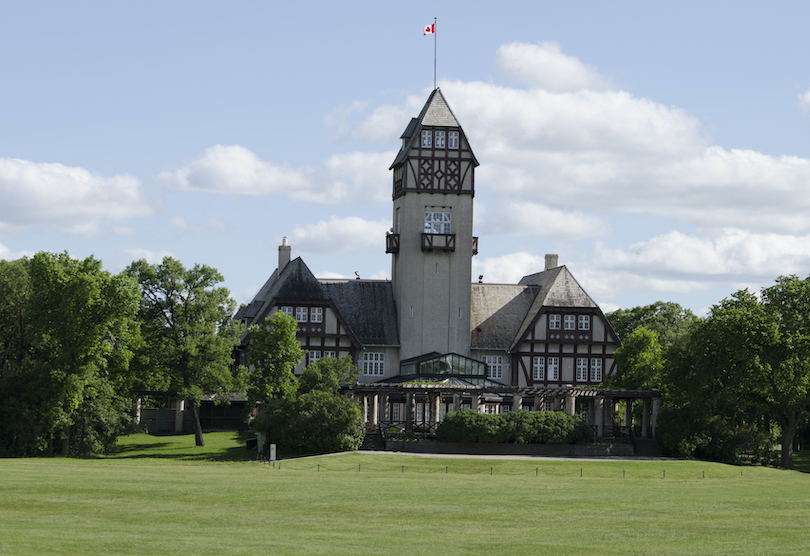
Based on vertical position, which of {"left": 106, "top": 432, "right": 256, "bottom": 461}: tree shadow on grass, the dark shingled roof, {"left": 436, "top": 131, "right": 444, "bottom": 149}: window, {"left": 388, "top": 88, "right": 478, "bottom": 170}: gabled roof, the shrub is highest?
{"left": 388, "top": 88, "right": 478, "bottom": 170}: gabled roof

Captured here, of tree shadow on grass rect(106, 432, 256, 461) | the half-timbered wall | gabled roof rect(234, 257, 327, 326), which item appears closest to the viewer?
tree shadow on grass rect(106, 432, 256, 461)

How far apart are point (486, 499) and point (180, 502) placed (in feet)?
33.0

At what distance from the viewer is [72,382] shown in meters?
55.9

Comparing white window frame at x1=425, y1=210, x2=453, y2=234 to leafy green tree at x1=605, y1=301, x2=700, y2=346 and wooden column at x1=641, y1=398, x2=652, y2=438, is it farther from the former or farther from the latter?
leafy green tree at x1=605, y1=301, x2=700, y2=346

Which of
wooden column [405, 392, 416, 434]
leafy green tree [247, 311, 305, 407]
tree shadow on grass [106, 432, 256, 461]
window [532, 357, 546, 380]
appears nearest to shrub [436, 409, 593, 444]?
wooden column [405, 392, 416, 434]

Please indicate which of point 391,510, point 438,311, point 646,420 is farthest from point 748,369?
point 391,510

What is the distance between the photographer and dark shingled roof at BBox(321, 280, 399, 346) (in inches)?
2913

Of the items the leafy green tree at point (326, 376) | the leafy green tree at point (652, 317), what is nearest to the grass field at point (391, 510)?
the leafy green tree at point (326, 376)

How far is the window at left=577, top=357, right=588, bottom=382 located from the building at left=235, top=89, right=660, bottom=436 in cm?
7

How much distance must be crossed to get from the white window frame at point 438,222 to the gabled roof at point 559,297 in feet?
28.1

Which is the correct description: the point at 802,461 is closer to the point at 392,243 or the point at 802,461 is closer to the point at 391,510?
the point at 392,243

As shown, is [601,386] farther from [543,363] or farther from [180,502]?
[180,502]

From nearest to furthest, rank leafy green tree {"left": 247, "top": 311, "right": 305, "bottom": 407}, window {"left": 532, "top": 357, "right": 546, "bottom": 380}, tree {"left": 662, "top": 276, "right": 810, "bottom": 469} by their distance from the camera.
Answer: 1. tree {"left": 662, "top": 276, "right": 810, "bottom": 469}
2. leafy green tree {"left": 247, "top": 311, "right": 305, "bottom": 407}
3. window {"left": 532, "top": 357, "right": 546, "bottom": 380}

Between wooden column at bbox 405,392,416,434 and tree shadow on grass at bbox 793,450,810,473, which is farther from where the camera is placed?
wooden column at bbox 405,392,416,434
